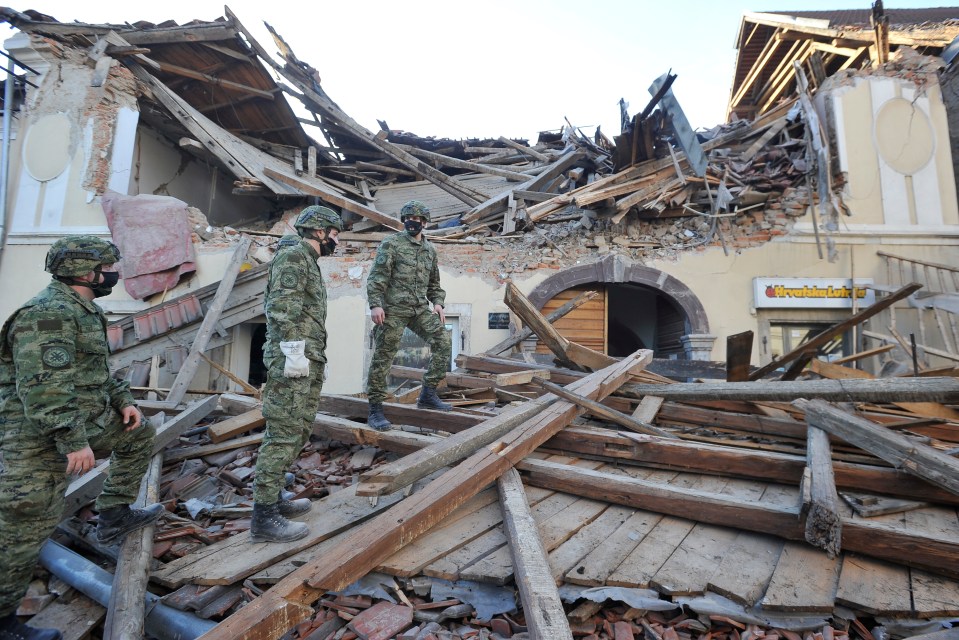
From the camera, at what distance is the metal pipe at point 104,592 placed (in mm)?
1877

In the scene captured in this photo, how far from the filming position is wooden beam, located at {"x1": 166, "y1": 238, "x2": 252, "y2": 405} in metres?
6.14

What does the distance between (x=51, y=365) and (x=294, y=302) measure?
1129 mm

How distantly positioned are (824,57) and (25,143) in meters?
17.6

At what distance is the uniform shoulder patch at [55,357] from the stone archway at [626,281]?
7.02 metres

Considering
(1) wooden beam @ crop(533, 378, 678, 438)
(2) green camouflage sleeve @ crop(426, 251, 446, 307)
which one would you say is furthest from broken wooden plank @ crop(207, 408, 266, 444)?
(1) wooden beam @ crop(533, 378, 678, 438)

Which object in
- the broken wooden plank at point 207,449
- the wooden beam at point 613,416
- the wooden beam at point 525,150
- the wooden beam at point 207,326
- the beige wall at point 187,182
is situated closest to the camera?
the wooden beam at point 613,416

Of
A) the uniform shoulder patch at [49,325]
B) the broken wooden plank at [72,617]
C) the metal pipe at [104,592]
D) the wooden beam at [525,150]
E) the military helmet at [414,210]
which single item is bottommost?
the broken wooden plank at [72,617]

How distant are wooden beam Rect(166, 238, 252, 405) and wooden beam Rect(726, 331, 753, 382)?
619cm

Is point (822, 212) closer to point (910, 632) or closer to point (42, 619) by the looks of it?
point (910, 632)

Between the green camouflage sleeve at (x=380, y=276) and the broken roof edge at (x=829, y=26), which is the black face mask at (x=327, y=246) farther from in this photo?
the broken roof edge at (x=829, y=26)

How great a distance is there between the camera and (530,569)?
1822 mm

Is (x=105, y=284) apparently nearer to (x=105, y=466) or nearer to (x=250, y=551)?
→ (x=105, y=466)

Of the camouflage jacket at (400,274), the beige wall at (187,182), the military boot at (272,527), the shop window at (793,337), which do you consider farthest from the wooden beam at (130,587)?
the beige wall at (187,182)

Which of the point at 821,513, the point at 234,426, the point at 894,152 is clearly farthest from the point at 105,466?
the point at 894,152
